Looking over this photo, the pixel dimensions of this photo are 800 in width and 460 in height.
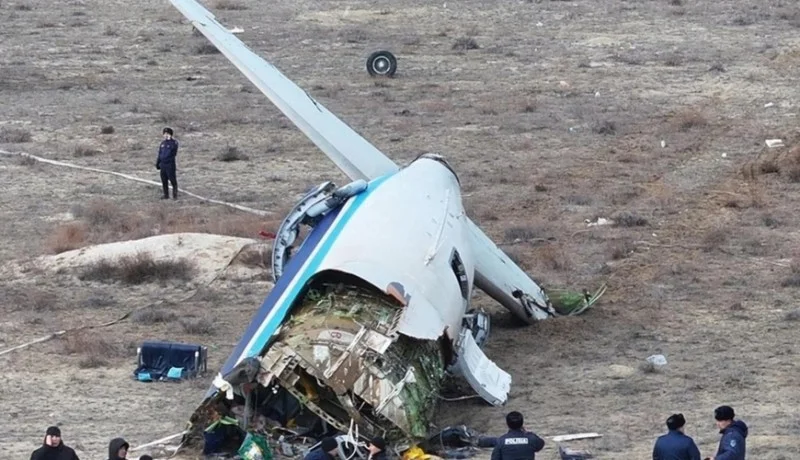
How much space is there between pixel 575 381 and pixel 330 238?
421 centimetres

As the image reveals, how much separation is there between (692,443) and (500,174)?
20.5 metres

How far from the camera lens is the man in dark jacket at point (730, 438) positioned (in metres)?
17.3

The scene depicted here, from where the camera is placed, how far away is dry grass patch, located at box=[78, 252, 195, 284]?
1138 inches

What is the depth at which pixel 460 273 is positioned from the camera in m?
Result: 23.2

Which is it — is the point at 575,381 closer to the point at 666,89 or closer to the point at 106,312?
the point at 106,312

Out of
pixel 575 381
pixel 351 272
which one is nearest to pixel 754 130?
pixel 575 381

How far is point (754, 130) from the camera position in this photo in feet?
136

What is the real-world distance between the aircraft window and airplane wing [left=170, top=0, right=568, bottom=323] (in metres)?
2.40

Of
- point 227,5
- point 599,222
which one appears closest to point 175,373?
point 599,222

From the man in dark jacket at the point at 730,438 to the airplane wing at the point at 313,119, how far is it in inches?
403

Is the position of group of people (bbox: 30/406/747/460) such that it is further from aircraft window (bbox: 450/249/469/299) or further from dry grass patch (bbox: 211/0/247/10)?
dry grass patch (bbox: 211/0/247/10)

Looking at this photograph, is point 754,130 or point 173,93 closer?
point 754,130

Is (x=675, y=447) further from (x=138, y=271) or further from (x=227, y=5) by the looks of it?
(x=227, y=5)

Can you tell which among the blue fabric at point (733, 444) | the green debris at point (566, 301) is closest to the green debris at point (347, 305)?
the blue fabric at point (733, 444)
